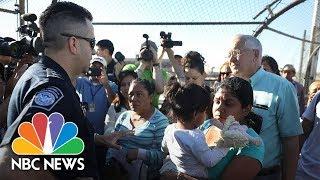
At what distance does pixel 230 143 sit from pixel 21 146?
108 cm

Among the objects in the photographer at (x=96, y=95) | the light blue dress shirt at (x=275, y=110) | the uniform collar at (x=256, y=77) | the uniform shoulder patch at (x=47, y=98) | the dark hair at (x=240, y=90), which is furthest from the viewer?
the photographer at (x=96, y=95)

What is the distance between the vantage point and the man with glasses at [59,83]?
171 centimetres

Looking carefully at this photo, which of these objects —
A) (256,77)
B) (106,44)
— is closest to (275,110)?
(256,77)

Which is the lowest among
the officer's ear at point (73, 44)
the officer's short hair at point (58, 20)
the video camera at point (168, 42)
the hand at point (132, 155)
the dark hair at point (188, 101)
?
the hand at point (132, 155)

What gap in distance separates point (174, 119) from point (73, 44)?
124cm

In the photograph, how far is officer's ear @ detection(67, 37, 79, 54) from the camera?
6.71ft

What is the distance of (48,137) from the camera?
191 cm

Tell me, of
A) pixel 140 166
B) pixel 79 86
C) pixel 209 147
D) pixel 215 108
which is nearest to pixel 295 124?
pixel 215 108

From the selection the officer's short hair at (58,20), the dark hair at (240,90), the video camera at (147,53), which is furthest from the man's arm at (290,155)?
the video camera at (147,53)

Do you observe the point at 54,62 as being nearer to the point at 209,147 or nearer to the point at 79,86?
the point at 209,147

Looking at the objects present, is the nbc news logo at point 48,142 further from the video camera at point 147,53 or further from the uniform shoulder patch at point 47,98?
the video camera at point 147,53

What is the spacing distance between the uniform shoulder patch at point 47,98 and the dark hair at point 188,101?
96 centimetres

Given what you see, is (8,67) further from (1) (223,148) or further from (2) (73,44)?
(1) (223,148)

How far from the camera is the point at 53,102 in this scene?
1.69 m
